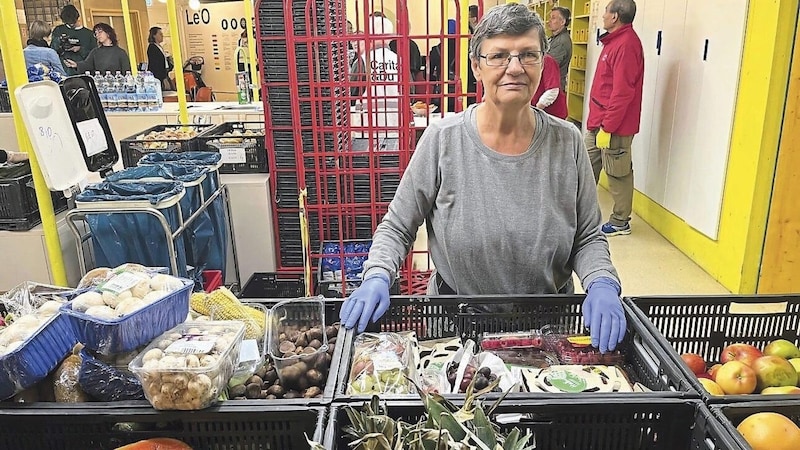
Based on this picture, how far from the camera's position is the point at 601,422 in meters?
1.16

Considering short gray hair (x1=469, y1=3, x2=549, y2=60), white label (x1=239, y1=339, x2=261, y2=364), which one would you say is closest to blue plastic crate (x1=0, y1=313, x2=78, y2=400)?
white label (x1=239, y1=339, x2=261, y2=364)

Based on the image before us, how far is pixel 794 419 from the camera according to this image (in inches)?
46.0

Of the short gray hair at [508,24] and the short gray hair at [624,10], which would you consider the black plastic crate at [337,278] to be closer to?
the short gray hair at [508,24]

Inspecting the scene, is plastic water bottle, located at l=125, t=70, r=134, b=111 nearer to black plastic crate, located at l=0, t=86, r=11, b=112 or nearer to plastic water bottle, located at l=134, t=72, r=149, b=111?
plastic water bottle, located at l=134, t=72, r=149, b=111

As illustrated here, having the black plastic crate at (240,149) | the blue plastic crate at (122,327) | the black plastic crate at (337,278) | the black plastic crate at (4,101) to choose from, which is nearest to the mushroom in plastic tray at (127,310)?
the blue plastic crate at (122,327)

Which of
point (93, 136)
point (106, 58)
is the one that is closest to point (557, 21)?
point (106, 58)

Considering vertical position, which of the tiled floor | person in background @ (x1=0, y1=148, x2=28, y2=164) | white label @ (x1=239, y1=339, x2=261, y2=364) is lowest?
the tiled floor

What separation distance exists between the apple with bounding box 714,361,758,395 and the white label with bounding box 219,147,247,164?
292 centimetres

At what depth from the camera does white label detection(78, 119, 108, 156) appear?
2.71 m

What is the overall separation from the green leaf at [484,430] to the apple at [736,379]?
0.70 meters

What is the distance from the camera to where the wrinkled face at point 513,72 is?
1576 mm

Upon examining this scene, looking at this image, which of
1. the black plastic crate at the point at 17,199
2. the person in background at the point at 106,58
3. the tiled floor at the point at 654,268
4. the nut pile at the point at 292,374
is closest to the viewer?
the nut pile at the point at 292,374

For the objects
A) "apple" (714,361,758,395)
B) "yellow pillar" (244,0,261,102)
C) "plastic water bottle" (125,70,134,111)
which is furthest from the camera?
"yellow pillar" (244,0,261,102)

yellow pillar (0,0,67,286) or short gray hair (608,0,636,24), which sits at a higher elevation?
short gray hair (608,0,636,24)
